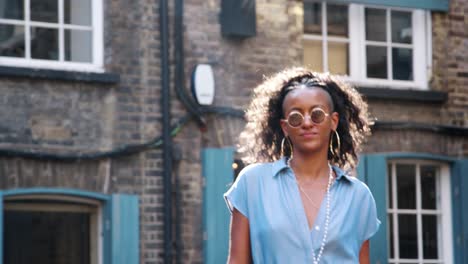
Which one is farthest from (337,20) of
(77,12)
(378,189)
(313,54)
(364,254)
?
(364,254)

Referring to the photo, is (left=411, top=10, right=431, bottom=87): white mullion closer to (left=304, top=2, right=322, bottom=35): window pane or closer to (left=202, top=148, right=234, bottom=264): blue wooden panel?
(left=304, top=2, right=322, bottom=35): window pane

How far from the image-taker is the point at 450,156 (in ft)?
46.5

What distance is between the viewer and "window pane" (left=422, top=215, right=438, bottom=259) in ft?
46.7

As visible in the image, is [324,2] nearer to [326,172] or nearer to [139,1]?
[139,1]

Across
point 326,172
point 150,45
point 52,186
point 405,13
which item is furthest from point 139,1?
point 326,172

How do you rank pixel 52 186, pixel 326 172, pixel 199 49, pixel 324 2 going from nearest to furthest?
pixel 326 172, pixel 52 186, pixel 199 49, pixel 324 2

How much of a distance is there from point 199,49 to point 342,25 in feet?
6.15

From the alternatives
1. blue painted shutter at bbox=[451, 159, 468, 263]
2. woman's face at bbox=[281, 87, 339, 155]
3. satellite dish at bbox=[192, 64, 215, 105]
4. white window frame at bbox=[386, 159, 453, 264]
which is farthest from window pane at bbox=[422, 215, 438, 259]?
woman's face at bbox=[281, 87, 339, 155]

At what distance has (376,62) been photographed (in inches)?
555

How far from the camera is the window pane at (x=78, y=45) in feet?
39.9

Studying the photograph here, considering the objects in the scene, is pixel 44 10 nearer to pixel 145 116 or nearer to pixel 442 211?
pixel 145 116

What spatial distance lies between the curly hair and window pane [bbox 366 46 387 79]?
8.82 m

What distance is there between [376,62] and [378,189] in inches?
52.5

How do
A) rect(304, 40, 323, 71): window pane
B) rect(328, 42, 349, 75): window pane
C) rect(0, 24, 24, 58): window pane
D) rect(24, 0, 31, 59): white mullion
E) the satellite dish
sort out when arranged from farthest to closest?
rect(328, 42, 349, 75): window pane, rect(304, 40, 323, 71): window pane, the satellite dish, rect(24, 0, 31, 59): white mullion, rect(0, 24, 24, 58): window pane
